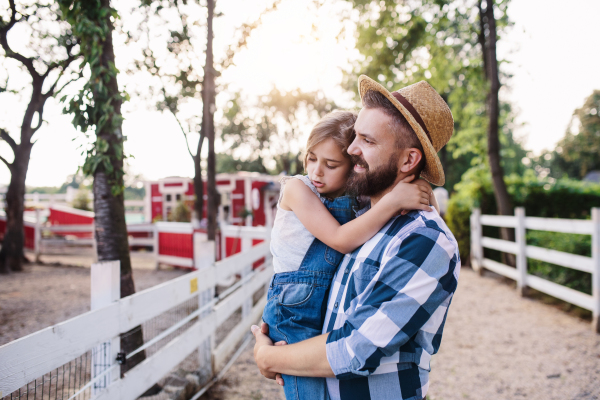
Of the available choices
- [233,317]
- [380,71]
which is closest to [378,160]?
[233,317]

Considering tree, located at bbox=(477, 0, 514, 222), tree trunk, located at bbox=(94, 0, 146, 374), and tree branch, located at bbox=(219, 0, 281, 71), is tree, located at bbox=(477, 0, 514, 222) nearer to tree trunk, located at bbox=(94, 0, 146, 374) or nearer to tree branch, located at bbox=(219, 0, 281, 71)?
tree branch, located at bbox=(219, 0, 281, 71)

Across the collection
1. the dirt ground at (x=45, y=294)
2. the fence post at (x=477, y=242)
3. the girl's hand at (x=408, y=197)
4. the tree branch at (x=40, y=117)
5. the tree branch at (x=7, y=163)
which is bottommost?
the dirt ground at (x=45, y=294)

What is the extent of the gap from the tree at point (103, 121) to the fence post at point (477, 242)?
8.09 meters

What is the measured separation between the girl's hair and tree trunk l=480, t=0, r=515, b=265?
7.95 metres

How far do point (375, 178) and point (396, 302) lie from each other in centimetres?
48

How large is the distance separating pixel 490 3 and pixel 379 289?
976cm

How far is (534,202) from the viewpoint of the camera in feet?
31.8

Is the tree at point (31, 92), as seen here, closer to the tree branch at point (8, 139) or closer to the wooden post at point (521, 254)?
the tree branch at point (8, 139)

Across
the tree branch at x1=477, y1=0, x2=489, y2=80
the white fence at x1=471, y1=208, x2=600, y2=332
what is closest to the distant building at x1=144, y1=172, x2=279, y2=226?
the white fence at x1=471, y1=208, x2=600, y2=332

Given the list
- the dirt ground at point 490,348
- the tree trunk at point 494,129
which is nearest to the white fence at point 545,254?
the dirt ground at point 490,348

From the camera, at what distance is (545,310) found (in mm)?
6027

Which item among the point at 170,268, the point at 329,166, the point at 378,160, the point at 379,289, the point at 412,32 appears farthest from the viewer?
the point at 170,268

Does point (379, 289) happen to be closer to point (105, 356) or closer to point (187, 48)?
point (105, 356)

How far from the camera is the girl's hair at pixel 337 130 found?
1747 millimetres
